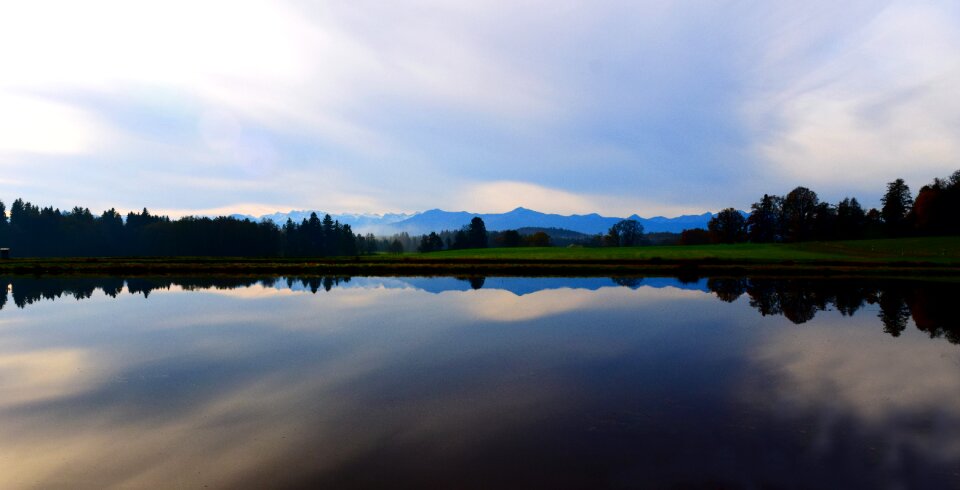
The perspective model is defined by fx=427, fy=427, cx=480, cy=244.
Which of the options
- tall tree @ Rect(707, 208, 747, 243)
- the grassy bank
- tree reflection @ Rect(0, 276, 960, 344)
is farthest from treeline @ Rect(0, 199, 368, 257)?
tall tree @ Rect(707, 208, 747, 243)

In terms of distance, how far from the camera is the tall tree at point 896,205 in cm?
10781

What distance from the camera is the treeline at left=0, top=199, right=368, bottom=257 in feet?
436

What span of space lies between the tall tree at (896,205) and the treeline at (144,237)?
6290 inches

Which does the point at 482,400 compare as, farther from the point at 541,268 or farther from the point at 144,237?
the point at 144,237

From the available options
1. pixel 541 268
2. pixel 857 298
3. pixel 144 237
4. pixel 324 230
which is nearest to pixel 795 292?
pixel 857 298

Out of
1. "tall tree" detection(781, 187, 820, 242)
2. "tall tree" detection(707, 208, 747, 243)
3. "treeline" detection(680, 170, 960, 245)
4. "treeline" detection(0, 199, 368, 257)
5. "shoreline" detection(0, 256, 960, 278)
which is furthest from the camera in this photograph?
"treeline" detection(0, 199, 368, 257)

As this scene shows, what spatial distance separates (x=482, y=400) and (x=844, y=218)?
13806 cm

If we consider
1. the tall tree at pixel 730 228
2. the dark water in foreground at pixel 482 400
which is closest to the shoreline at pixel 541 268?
the dark water in foreground at pixel 482 400

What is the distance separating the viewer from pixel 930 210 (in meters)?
99.9

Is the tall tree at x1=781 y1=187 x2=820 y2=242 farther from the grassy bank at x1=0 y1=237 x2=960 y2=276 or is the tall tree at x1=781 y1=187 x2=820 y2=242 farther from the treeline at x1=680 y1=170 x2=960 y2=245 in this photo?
the grassy bank at x1=0 y1=237 x2=960 y2=276

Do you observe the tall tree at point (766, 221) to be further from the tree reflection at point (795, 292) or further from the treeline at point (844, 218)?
the tree reflection at point (795, 292)

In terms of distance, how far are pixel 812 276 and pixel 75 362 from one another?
64.0 m

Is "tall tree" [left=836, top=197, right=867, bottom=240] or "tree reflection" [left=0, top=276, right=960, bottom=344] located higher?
"tall tree" [left=836, top=197, right=867, bottom=240]

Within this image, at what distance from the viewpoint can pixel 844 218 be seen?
111438 mm
